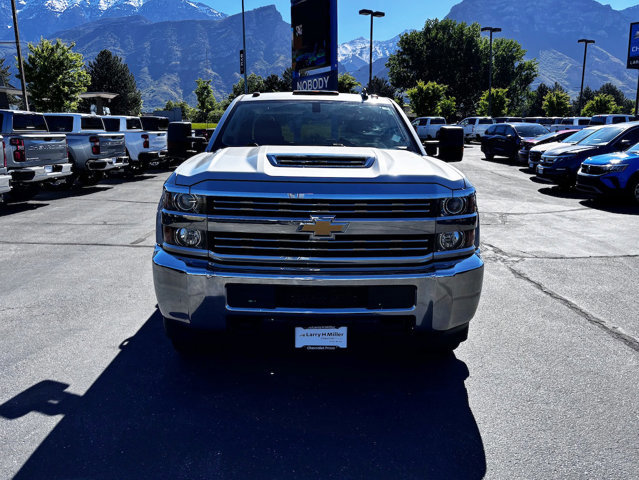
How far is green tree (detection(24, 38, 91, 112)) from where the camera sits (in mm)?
37594

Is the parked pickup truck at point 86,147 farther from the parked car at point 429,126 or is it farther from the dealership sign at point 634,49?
the dealership sign at point 634,49

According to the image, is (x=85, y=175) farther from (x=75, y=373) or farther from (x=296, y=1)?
(x=75, y=373)

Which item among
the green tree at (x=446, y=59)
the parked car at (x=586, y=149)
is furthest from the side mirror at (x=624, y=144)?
the green tree at (x=446, y=59)

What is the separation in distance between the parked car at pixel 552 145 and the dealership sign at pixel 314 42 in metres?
7.05

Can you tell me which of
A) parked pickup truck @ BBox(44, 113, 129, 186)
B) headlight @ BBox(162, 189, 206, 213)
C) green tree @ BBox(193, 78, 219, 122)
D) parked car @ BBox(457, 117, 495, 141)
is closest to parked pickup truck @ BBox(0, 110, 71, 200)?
parked pickup truck @ BBox(44, 113, 129, 186)

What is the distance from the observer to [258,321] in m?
3.09

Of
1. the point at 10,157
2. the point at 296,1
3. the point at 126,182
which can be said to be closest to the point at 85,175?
the point at 126,182

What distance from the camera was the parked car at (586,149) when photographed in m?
13.2

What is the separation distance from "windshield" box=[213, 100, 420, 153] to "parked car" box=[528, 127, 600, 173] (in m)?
12.5

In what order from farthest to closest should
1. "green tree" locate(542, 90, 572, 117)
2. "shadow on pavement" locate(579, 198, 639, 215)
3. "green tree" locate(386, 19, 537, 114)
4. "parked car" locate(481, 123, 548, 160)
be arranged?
"green tree" locate(386, 19, 537, 114) → "green tree" locate(542, 90, 572, 117) → "parked car" locate(481, 123, 548, 160) → "shadow on pavement" locate(579, 198, 639, 215)

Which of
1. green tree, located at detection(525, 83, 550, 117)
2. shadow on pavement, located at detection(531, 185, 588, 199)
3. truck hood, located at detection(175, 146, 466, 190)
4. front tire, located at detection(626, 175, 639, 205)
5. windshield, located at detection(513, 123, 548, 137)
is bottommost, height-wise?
shadow on pavement, located at detection(531, 185, 588, 199)

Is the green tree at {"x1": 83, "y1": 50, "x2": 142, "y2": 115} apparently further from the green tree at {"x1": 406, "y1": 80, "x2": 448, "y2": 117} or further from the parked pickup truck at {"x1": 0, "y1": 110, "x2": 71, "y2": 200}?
the parked pickup truck at {"x1": 0, "y1": 110, "x2": 71, "y2": 200}

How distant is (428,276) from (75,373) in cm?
241

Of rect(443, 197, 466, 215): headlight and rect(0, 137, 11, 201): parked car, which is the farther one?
rect(0, 137, 11, 201): parked car
